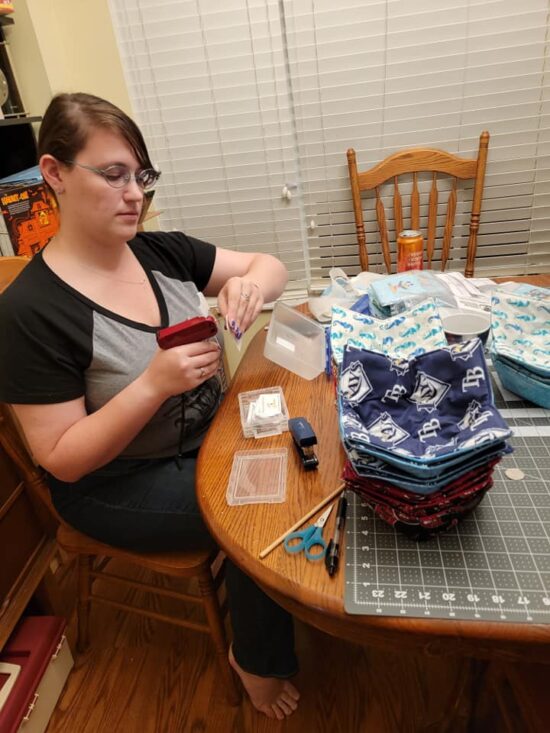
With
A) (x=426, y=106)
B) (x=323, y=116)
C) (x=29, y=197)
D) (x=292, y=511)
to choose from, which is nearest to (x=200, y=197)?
(x=323, y=116)

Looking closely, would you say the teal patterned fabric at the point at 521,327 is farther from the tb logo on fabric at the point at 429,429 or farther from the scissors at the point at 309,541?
the scissors at the point at 309,541

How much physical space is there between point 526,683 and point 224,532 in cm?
55

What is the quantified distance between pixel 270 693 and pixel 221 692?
0.19 m

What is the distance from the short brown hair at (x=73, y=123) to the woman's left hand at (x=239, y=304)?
14.8 inches

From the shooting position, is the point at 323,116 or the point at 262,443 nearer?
the point at 262,443

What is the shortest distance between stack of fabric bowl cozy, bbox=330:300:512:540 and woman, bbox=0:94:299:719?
1.09 feet

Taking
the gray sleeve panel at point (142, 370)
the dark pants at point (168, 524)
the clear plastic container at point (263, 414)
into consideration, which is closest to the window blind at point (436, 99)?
the gray sleeve panel at point (142, 370)

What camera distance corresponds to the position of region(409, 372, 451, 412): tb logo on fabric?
719mm

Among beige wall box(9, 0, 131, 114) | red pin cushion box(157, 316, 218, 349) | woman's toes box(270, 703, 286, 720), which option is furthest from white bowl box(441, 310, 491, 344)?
beige wall box(9, 0, 131, 114)

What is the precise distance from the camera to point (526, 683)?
A: 2.61ft

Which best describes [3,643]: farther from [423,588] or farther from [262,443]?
[423,588]

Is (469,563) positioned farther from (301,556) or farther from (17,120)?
(17,120)

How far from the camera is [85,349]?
0.96 metres

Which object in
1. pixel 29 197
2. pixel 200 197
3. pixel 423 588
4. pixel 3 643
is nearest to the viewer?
pixel 423 588
